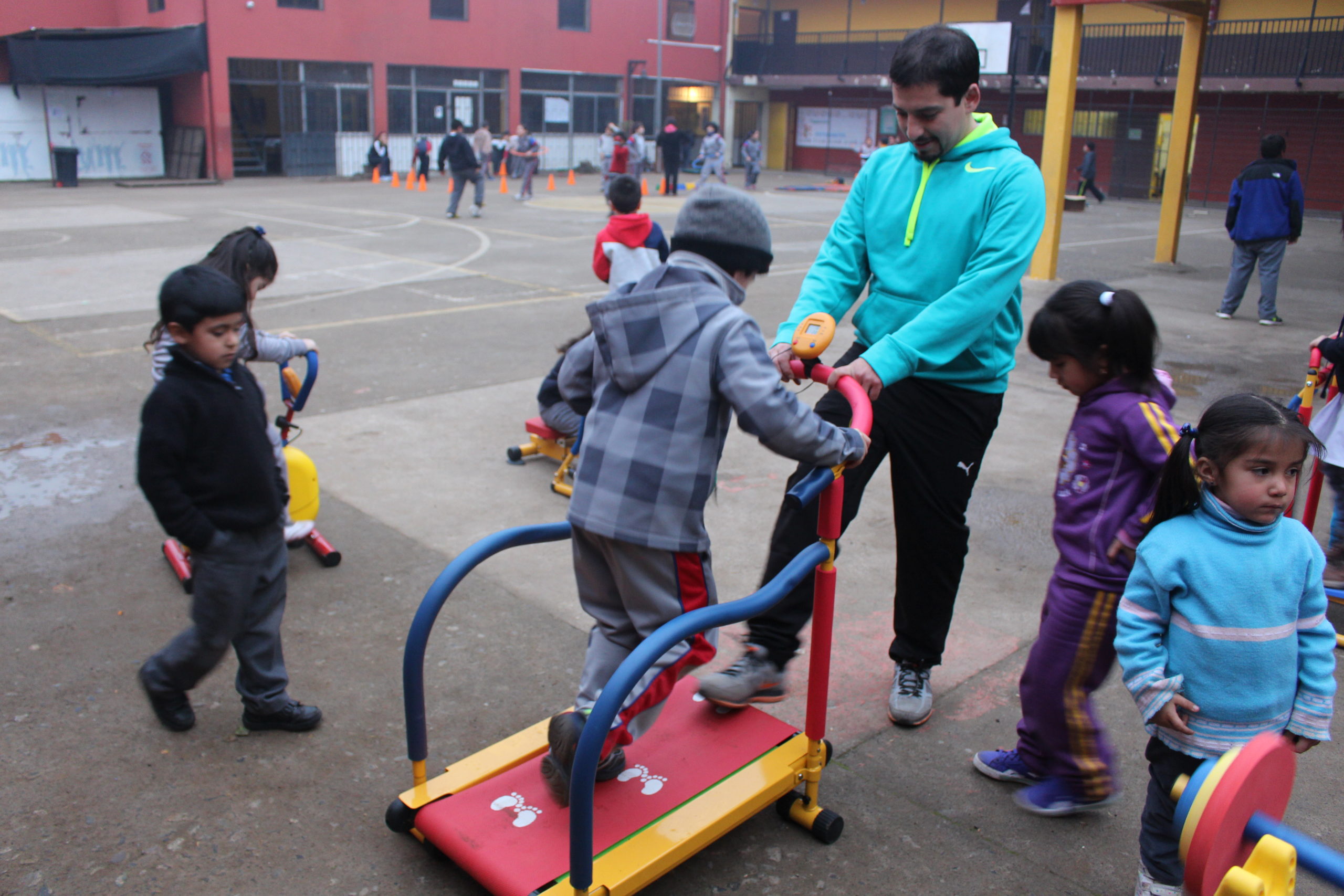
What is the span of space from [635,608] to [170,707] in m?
1.55

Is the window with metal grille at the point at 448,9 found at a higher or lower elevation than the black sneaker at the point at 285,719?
higher

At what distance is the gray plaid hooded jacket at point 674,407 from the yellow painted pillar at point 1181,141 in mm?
13812

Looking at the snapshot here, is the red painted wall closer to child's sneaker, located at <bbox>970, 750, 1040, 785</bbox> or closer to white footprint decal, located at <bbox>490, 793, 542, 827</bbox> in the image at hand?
white footprint decal, located at <bbox>490, 793, 542, 827</bbox>

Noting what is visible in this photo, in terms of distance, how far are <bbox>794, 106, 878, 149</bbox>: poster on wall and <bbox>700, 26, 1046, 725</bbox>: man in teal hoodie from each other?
112 feet

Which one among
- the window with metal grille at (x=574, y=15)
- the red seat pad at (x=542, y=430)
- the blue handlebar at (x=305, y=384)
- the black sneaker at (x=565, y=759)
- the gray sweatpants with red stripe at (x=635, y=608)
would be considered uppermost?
the window with metal grille at (x=574, y=15)

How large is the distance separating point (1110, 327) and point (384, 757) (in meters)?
2.26

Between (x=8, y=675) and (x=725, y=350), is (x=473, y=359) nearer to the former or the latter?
(x=8, y=675)

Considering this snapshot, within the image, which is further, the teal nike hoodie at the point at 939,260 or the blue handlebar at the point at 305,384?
the blue handlebar at the point at 305,384

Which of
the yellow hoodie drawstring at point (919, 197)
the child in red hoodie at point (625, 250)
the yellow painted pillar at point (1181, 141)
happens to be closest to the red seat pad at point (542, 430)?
the child in red hoodie at point (625, 250)

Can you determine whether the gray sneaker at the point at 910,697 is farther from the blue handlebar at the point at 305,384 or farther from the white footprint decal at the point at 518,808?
the blue handlebar at the point at 305,384

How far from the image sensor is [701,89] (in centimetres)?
3750

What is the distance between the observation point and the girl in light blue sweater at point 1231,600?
2.03 metres

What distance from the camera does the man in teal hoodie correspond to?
9.09 feet

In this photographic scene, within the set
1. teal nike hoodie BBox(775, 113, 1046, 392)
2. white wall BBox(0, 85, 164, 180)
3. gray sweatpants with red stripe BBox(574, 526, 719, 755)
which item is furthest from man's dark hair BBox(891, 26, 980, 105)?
white wall BBox(0, 85, 164, 180)
